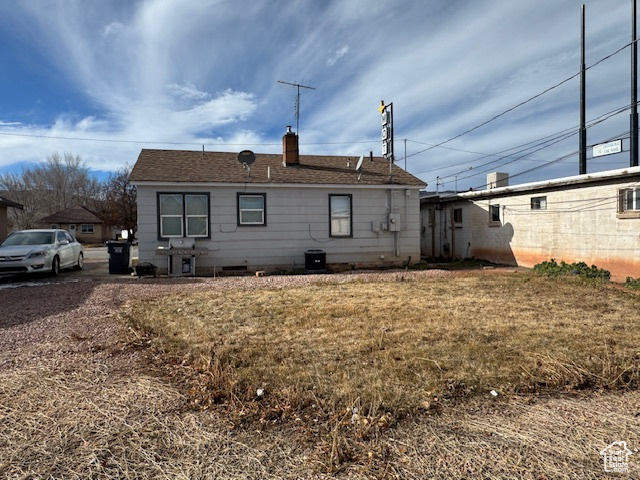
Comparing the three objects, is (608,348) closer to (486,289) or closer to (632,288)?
(486,289)

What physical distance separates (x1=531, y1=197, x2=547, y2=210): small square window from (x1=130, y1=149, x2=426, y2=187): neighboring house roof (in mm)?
3711

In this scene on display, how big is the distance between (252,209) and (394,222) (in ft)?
16.6

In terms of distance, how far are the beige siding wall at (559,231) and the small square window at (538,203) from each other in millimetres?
115

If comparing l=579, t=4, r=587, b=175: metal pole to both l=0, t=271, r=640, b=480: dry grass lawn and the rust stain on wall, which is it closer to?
the rust stain on wall

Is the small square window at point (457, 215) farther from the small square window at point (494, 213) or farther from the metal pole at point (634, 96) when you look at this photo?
the metal pole at point (634, 96)

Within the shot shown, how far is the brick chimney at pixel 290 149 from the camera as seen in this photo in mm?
14180

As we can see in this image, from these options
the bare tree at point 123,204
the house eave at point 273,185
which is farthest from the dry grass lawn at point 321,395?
the bare tree at point 123,204

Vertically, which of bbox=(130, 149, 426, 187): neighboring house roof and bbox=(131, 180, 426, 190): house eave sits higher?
bbox=(130, 149, 426, 187): neighboring house roof

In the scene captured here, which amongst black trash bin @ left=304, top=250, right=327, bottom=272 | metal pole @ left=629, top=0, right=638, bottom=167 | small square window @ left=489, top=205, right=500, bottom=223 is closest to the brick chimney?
black trash bin @ left=304, top=250, right=327, bottom=272

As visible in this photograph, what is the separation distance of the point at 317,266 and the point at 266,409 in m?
9.60

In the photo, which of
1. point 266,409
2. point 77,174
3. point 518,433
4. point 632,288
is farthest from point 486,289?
point 77,174

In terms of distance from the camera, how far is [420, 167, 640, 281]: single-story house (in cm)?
974

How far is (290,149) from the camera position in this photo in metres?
14.2

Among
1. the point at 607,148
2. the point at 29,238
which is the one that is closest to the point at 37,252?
the point at 29,238
